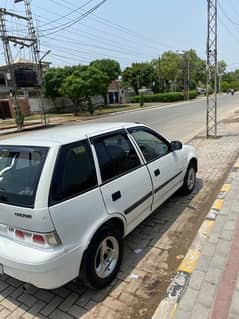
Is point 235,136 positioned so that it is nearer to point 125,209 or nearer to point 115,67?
point 125,209

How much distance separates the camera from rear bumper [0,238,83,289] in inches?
84.7

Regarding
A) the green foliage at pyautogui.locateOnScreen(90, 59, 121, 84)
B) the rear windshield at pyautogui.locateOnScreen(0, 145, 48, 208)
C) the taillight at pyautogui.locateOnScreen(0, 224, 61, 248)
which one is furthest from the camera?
the green foliage at pyautogui.locateOnScreen(90, 59, 121, 84)

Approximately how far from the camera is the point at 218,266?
2848 millimetres

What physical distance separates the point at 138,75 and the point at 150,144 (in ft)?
196

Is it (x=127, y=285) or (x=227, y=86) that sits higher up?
(x=227, y=86)

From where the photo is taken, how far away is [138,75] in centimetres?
6044

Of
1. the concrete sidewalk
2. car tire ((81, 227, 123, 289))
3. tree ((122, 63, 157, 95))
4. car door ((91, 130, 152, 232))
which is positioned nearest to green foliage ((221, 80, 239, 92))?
tree ((122, 63, 157, 95))

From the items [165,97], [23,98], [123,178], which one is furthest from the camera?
[165,97]

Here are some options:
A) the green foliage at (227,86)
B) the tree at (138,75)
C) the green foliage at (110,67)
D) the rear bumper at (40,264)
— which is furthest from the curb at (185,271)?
the green foliage at (227,86)

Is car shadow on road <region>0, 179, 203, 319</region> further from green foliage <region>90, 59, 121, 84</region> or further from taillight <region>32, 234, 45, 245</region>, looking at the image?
green foliage <region>90, 59, 121, 84</region>

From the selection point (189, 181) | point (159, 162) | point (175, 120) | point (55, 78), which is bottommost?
point (175, 120)

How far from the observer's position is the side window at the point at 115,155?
2.79 m

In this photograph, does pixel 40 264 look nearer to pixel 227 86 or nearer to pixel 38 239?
pixel 38 239

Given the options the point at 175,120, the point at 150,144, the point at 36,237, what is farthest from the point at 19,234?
the point at 175,120
